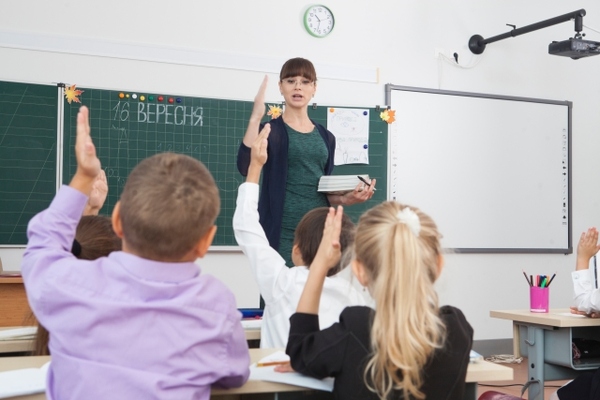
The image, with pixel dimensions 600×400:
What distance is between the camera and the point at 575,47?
5.17 metres

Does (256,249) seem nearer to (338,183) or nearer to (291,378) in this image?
(291,378)

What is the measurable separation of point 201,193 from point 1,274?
8.51 ft

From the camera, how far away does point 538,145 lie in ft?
20.0

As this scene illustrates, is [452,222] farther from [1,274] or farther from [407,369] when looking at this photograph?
[407,369]

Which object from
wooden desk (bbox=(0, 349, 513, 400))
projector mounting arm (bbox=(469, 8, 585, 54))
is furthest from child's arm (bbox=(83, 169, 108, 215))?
projector mounting arm (bbox=(469, 8, 585, 54))

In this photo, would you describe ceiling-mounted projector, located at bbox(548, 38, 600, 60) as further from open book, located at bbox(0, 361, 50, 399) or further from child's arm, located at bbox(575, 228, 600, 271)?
open book, located at bbox(0, 361, 50, 399)

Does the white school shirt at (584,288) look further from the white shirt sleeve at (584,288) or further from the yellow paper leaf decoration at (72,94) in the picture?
the yellow paper leaf decoration at (72,94)

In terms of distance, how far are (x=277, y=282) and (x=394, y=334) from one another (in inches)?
28.1

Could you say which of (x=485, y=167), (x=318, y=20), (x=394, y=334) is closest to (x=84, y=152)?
(x=394, y=334)

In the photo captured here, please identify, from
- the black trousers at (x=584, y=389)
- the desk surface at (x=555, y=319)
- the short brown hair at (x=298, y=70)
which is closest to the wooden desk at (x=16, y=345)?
the short brown hair at (x=298, y=70)

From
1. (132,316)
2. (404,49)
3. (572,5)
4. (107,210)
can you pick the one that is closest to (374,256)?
(132,316)

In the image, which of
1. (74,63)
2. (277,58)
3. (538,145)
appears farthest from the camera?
(538,145)

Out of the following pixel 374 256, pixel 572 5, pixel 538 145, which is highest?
pixel 572 5

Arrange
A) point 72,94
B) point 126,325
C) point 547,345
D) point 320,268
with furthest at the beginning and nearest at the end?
point 72,94 < point 547,345 < point 320,268 < point 126,325
